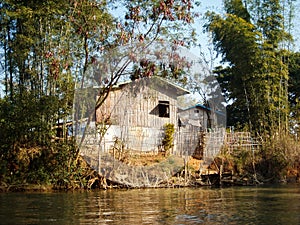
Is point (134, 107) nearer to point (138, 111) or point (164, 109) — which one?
point (138, 111)

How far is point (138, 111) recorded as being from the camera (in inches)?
458

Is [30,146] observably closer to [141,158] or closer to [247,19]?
[141,158]

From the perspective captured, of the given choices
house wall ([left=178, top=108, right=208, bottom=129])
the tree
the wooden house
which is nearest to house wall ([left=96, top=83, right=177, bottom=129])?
the wooden house

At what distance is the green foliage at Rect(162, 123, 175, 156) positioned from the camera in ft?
37.4

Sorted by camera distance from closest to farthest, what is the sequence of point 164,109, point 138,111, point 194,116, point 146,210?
point 146,210 → point 138,111 → point 164,109 → point 194,116

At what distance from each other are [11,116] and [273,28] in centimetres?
816

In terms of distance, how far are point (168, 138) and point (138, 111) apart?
1112 mm

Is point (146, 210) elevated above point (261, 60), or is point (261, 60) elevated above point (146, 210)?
point (261, 60)

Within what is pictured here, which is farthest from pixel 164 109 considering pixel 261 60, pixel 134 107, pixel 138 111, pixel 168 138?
pixel 261 60

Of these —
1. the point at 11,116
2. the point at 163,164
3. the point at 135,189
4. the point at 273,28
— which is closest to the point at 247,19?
the point at 273,28

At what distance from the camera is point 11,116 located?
9266 mm

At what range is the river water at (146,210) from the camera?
16.4 feet

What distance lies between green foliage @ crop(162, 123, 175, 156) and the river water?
3641 mm

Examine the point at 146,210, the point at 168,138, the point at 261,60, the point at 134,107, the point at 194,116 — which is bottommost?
the point at 146,210
